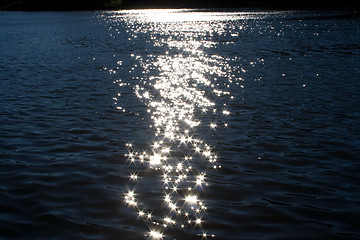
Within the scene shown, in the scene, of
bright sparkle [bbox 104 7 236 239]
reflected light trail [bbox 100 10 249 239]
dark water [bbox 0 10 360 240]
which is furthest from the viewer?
bright sparkle [bbox 104 7 236 239]

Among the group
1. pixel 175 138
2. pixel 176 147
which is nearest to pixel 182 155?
pixel 176 147

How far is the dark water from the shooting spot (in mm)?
10078

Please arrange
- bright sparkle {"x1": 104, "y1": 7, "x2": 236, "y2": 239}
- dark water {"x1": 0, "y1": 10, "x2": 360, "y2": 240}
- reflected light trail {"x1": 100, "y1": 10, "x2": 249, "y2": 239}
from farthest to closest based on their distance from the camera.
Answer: bright sparkle {"x1": 104, "y1": 7, "x2": 236, "y2": 239}
reflected light trail {"x1": 100, "y1": 10, "x2": 249, "y2": 239}
dark water {"x1": 0, "y1": 10, "x2": 360, "y2": 240}

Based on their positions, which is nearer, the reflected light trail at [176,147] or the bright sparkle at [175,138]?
the reflected light trail at [176,147]

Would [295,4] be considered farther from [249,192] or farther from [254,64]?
[249,192]

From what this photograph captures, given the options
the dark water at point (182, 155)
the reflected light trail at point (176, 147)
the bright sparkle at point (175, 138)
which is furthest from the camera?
the bright sparkle at point (175, 138)

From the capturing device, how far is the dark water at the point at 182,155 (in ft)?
33.1

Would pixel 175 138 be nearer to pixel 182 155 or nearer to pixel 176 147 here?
pixel 176 147

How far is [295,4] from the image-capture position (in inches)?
7195

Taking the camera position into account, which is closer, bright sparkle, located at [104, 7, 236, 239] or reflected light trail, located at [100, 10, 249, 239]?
reflected light trail, located at [100, 10, 249, 239]

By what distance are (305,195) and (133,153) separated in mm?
7535

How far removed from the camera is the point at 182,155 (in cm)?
1486

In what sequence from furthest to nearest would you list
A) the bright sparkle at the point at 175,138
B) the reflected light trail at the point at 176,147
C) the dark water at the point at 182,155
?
the bright sparkle at the point at 175,138 → the reflected light trail at the point at 176,147 → the dark water at the point at 182,155

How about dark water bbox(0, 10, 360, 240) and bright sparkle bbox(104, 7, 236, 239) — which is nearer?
dark water bbox(0, 10, 360, 240)
